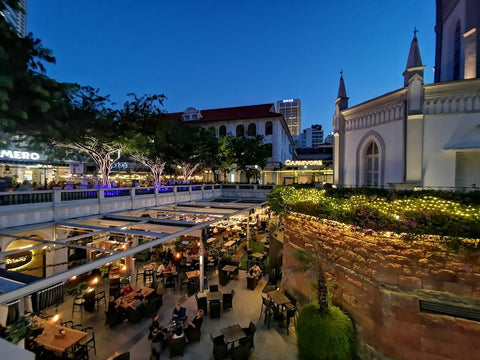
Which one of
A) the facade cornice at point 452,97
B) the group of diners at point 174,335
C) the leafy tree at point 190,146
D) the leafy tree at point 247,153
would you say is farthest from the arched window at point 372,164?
the leafy tree at point 247,153

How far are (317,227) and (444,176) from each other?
687cm

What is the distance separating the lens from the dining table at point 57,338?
6.56 m

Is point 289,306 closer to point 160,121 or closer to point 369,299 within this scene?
point 369,299

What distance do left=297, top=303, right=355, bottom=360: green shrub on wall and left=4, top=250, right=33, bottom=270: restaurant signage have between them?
15.3 m

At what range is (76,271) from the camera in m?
5.62

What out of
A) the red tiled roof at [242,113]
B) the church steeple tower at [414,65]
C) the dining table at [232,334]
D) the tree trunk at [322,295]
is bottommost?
the dining table at [232,334]

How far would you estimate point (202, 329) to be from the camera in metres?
9.00

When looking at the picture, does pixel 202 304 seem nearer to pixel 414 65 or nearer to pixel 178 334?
pixel 178 334

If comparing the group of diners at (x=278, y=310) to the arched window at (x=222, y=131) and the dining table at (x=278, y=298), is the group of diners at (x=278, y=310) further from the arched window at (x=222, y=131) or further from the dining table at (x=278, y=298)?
the arched window at (x=222, y=131)

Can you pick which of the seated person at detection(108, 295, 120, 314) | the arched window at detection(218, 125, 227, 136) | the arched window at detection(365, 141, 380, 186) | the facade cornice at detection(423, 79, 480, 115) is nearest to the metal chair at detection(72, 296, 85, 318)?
the seated person at detection(108, 295, 120, 314)

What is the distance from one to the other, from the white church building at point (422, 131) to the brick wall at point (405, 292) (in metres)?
4.14

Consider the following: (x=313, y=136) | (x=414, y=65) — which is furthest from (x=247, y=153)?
(x=313, y=136)

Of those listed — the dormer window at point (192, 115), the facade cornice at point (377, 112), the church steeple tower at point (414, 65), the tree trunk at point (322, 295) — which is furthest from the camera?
the dormer window at point (192, 115)

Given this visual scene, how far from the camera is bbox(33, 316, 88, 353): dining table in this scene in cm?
656
